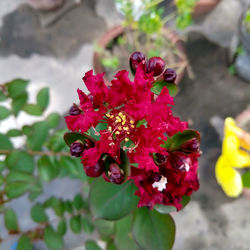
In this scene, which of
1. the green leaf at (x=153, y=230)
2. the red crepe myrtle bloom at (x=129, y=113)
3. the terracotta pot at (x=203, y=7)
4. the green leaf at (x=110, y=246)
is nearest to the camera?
the red crepe myrtle bloom at (x=129, y=113)

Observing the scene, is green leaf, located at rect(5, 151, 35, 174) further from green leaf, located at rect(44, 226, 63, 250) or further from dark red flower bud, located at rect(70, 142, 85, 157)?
dark red flower bud, located at rect(70, 142, 85, 157)

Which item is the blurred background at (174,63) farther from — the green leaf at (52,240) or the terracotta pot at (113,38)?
the green leaf at (52,240)

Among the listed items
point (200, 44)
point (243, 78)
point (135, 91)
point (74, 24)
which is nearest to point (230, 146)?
point (135, 91)

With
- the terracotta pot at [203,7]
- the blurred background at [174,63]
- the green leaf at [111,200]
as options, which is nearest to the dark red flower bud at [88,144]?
the green leaf at [111,200]

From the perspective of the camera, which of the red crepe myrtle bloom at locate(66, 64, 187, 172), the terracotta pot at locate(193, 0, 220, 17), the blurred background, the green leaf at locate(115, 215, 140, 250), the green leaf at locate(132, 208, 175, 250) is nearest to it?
the red crepe myrtle bloom at locate(66, 64, 187, 172)

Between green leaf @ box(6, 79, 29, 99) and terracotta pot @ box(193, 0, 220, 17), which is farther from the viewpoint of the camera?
terracotta pot @ box(193, 0, 220, 17)

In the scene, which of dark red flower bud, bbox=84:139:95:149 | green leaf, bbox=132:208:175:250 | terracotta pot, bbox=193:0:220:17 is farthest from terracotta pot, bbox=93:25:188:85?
dark red flower bud, bbox=84:139:95:149
